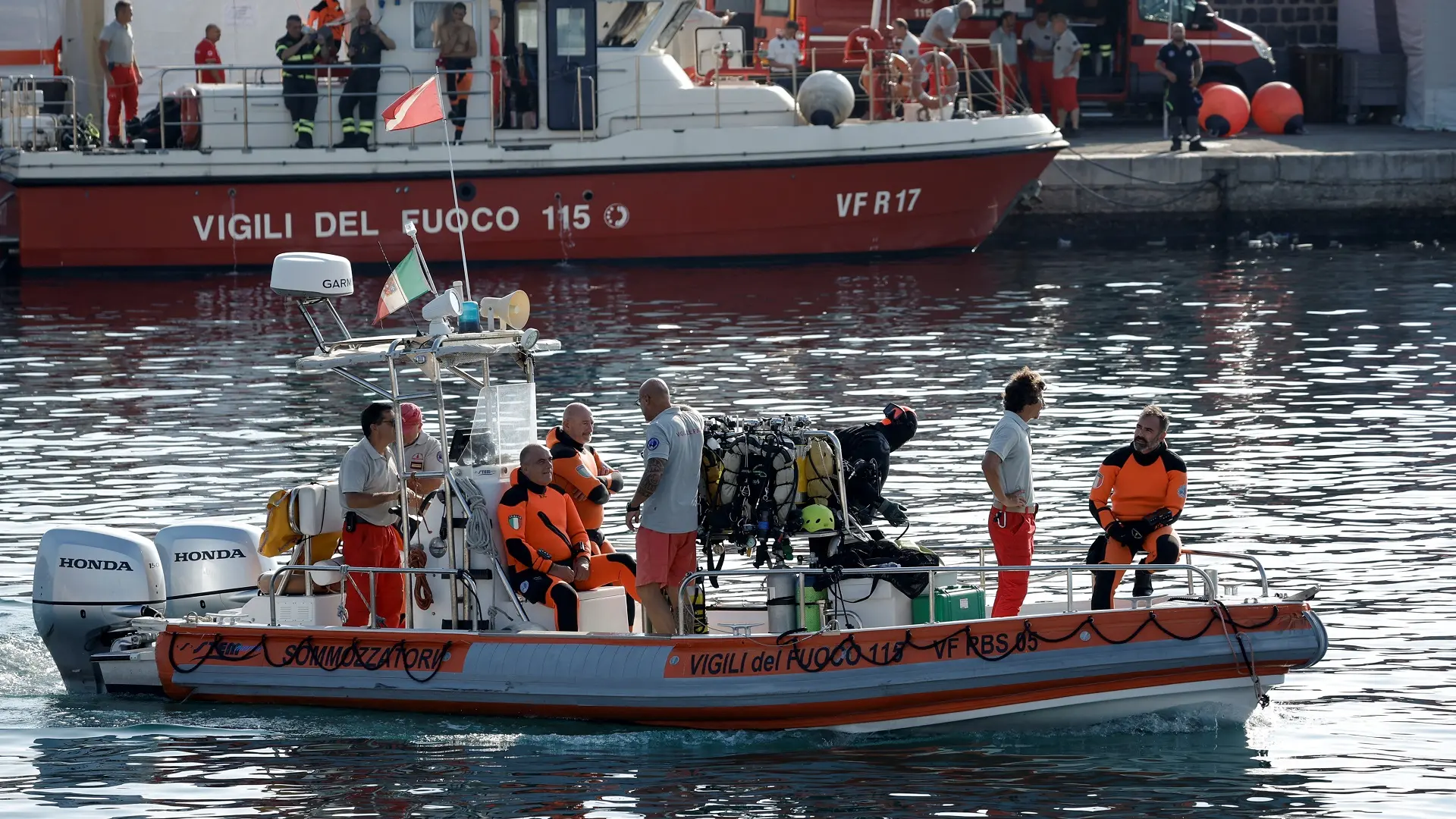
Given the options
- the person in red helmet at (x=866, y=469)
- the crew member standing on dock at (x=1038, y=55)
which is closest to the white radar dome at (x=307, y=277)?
the person in red helmet at (x=866, y=469)

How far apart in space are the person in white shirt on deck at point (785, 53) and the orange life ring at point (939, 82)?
2086mm

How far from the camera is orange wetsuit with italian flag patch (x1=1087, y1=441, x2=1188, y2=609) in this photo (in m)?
10.6

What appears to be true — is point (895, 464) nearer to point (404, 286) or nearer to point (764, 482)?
point (764, 482)

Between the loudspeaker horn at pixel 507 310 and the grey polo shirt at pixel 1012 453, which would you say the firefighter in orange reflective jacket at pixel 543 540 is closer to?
the loudspeaker horn at pixel 507 310

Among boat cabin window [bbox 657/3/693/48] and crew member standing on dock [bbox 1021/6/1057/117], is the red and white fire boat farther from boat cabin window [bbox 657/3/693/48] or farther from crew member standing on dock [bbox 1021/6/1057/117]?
crew member standing on dock [bbox 1021/6/1057/117]

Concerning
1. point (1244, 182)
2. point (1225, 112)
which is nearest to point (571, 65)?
point (1244, 182)

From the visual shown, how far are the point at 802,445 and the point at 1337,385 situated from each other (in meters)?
10.2

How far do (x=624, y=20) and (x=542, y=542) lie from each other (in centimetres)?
1565

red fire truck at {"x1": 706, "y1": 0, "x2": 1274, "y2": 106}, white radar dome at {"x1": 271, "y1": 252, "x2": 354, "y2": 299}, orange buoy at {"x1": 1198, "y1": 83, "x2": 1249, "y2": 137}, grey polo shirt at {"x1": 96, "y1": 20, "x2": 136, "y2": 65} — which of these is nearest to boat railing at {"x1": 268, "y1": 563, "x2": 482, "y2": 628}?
white radar dome at {"x1": 271, "y1": 252, "x2": 354, "y2": 299}

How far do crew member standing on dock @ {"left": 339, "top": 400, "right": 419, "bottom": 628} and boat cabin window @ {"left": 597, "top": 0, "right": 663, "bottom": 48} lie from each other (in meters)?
15.0

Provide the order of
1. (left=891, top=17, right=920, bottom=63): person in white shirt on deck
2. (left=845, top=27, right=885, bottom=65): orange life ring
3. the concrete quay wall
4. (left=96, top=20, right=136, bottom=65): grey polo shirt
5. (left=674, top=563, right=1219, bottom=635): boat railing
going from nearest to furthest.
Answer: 1. (left=674, top=563, right=1219, bottom=635): boat railing
2. (left=96, top=20, right=136, bottom=65): grey polo shirt
3. (left=891, top=17, right=920, bottom=63): person in white shirt on deck
4. (left=845, top=27, right=885, bottom=65): orange life ring
5. the concrete quay wall

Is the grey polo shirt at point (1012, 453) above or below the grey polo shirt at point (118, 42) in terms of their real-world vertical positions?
below

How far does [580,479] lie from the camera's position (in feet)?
36.5

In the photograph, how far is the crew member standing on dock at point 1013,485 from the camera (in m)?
10.6
